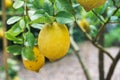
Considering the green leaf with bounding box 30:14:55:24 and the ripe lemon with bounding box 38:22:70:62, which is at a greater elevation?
the green leaf with bounding box 30:14:55:24

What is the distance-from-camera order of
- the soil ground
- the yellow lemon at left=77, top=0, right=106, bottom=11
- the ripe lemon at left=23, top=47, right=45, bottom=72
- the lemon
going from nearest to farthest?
the yellow lemon at left=77, top=0, right=106, bottom=11 < the ripe lemon at left=23, top=47, right=45, bottom=72 < the lemon < the soil ground

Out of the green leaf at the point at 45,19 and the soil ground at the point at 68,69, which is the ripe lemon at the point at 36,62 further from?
the soil ground at the point at 68,69

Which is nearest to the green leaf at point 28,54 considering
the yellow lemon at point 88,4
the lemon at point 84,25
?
the yellow lemon at point 88,4

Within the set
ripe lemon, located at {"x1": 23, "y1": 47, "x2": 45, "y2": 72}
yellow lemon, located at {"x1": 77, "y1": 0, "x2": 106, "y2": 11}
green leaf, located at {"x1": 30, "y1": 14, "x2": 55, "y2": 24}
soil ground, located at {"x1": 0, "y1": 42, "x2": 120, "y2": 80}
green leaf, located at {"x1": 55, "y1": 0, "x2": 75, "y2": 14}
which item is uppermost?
yellow lemon, located at {"x1": 77, "y1": 0, "x2": 106, "y2": 11}

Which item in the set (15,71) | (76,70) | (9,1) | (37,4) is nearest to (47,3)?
(37,4)

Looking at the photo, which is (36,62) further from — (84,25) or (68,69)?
(68,69)

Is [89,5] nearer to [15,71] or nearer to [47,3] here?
[47,3]

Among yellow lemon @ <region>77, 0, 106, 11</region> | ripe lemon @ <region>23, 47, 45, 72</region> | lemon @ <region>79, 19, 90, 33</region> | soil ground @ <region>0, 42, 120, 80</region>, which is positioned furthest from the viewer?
soil ground @ <region>0, 42, 120, 80</region>

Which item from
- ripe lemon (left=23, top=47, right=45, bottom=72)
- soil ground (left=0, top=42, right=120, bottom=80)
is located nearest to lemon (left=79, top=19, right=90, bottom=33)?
ripe lemon (left=23, top=47, right=45, bottom=72)

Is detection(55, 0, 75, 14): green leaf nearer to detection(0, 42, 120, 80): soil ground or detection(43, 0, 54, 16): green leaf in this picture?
detection(43, 0, 54, 16): green leaf
